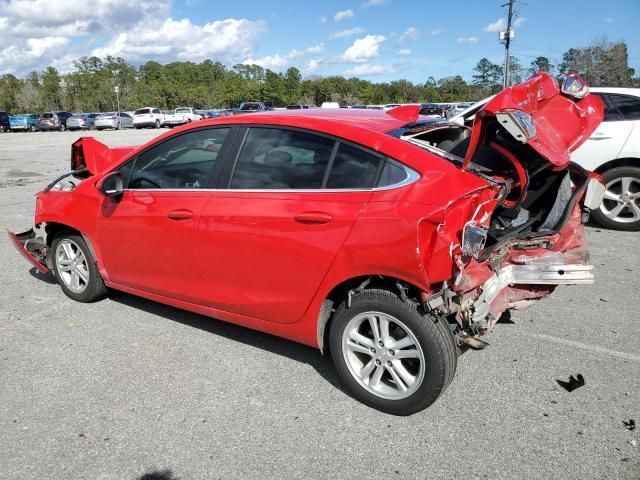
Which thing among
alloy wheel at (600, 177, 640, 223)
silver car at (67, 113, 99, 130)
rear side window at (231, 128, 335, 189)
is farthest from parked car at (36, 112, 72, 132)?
rear side window at (231, 128, 335, 189)

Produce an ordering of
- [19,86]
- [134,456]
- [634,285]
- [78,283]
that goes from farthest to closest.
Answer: [19,86] < [634,285] < [78,283] < [134,456]

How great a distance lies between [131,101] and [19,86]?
49.8ft

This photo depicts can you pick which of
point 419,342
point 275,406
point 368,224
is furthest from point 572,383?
point 275,406

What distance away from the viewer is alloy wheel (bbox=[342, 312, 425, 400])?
2.90 metres

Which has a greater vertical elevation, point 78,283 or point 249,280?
point 249,280

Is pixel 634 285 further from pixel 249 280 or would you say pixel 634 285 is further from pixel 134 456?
pixel 134 456

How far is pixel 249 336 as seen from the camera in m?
4.04

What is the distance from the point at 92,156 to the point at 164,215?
171 centimetres

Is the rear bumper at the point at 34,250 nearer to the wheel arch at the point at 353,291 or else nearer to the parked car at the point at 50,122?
the wheel arch at the point at 353,291

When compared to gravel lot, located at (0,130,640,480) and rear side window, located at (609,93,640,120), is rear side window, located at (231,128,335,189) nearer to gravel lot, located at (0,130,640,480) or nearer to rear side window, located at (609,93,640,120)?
gravel lot, located at (0,130,640,480)

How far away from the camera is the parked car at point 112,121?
44841 millimetres

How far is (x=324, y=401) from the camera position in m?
3.16

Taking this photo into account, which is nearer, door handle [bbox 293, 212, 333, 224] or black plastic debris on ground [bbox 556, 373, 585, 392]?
door handle [bbox 293, 212, 333, 224]

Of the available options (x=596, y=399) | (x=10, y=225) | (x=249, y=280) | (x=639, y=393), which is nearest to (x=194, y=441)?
(x=249, y=280)
